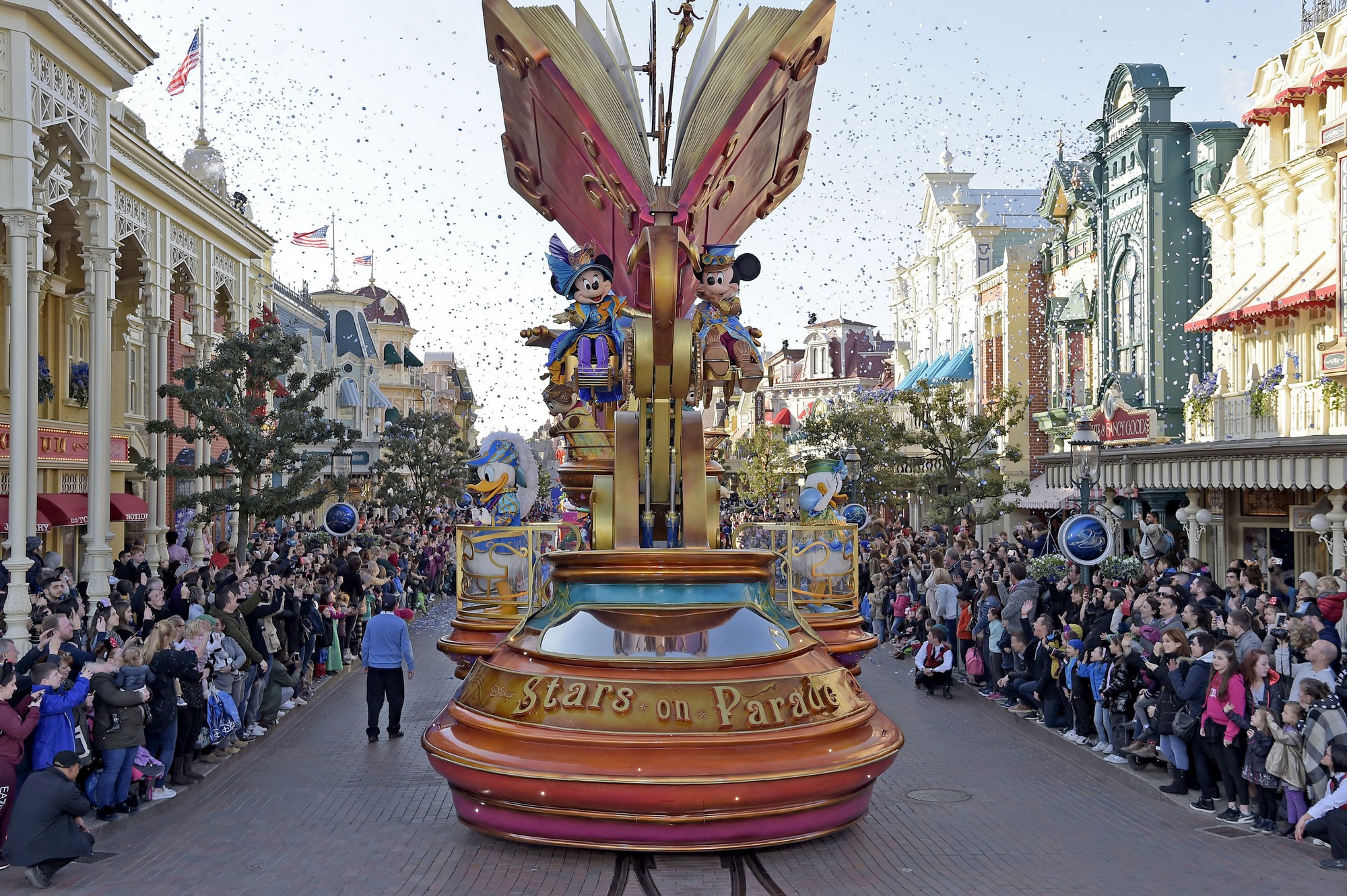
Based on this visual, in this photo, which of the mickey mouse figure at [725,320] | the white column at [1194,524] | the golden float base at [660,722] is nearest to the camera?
the golden float base at [660,722]

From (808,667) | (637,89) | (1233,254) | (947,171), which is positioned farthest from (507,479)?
(947,171)

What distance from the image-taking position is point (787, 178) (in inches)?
680

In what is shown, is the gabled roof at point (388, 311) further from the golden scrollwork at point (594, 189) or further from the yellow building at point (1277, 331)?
the golden scrollwork at point (594, 189)

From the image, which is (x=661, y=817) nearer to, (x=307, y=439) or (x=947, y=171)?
(x=307, y=439)

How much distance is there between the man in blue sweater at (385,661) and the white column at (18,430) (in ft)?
13.8

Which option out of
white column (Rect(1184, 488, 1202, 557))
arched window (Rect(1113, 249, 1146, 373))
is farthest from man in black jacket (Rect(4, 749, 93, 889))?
arched window (Rect(1113, 249, 1146, 373))

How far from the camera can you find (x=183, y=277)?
28281 mm

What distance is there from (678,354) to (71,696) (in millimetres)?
5680

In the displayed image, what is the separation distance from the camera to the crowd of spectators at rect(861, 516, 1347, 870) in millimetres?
9477

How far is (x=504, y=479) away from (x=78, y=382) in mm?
13284

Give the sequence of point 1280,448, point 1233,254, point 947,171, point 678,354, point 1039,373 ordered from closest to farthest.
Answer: point 678,354 → point 1280,448 → point 1233,254 → point 1039,373 → point 947,171

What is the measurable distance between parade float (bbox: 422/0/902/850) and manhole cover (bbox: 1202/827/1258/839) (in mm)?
2621

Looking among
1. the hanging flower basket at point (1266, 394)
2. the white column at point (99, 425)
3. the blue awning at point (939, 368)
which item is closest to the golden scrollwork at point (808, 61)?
the white column at point (99, 425)

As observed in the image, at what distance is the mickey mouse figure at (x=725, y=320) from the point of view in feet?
44.3
